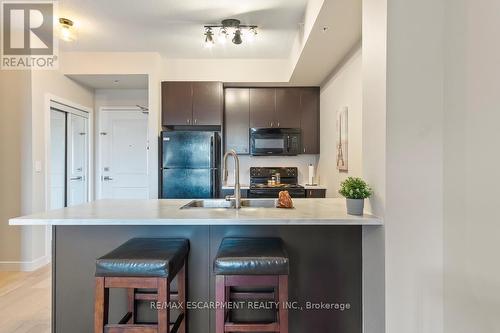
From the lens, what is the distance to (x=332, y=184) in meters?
3.70

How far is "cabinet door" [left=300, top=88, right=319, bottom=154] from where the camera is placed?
4.33m

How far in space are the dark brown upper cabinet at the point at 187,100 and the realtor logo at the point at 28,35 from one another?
1.38m

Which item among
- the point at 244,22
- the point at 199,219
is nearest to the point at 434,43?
the point at 199,219

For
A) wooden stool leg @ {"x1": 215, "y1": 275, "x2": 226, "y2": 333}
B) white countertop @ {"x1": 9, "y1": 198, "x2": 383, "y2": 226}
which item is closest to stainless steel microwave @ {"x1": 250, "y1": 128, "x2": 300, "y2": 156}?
white countertop @ {"x1": 9, "y1": 198, "x2": 383, "y2": 226}

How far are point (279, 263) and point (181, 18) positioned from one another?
258 centimetres

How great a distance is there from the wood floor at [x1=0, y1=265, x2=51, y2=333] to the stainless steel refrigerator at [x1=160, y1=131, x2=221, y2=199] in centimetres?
156

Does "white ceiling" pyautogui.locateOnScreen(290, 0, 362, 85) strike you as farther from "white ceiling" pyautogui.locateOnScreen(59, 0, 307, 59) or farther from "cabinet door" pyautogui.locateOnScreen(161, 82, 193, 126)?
"cabinet door" pyautogui.locateOnScreen(161, 82, 193, 126)

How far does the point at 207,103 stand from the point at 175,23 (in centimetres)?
122

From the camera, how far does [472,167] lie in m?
1.36

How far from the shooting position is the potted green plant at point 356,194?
5.41ft

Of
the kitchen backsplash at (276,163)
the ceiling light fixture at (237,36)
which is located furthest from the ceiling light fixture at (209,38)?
the kitchen backsplash at (276,163)

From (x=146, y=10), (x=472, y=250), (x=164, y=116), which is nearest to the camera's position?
(x=472, y=250)

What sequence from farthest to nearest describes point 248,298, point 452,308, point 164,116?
point 164,116, point 248,298, point 452,308

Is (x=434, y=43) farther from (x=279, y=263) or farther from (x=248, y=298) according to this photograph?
(x=248, y=298)
